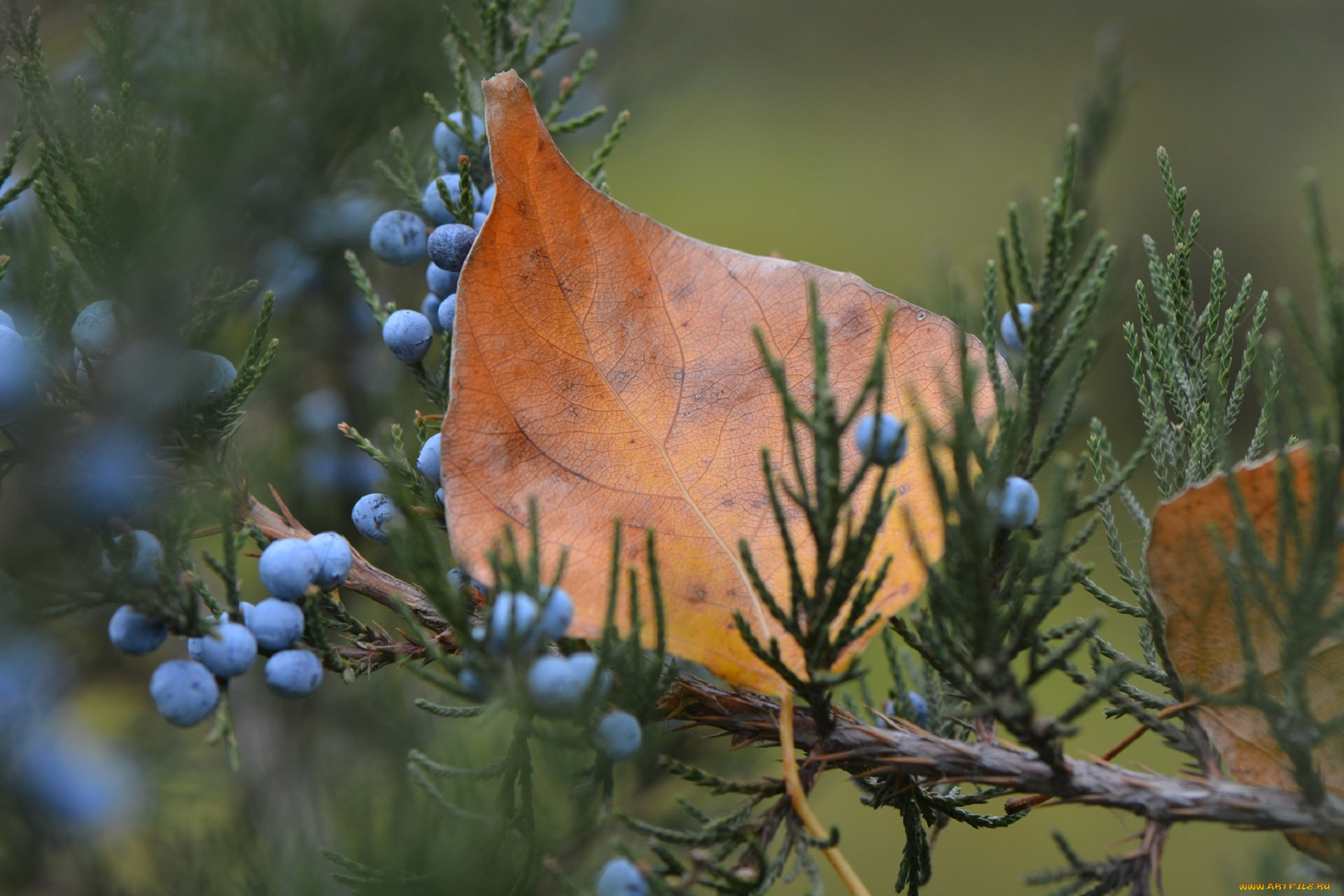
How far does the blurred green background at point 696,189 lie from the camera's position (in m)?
0.58

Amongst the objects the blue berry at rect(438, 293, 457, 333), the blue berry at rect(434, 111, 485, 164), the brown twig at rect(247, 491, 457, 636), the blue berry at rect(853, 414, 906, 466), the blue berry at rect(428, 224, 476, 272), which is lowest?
the brown twig at rect(247, 491, 457, 636)

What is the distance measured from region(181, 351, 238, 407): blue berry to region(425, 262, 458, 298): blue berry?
123 millimetres

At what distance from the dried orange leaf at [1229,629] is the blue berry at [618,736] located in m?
0.22

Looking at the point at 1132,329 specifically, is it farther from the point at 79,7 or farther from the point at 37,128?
the point at 79,7

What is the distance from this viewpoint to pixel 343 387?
36.0 inches

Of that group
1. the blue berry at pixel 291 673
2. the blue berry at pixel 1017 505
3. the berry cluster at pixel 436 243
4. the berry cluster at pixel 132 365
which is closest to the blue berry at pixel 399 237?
the berry cluster at pixel 436 243

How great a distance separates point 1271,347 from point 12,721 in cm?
63

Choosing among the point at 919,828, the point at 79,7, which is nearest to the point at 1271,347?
the point at 919,828

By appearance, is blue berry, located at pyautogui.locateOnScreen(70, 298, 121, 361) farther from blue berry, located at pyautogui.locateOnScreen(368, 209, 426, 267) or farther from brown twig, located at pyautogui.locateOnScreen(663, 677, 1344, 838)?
Result: brown twig, located at pyautogui.locateOnScreen(663, 677, 1344, 838)

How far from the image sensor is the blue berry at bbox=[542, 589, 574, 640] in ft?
1.10

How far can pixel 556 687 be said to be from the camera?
32 centimetres

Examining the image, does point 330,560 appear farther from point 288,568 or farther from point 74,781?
point 74,781

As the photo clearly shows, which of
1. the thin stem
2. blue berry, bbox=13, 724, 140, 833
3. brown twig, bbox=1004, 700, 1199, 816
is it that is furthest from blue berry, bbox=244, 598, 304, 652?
blue berry, bbox=13, 724, 140, 833

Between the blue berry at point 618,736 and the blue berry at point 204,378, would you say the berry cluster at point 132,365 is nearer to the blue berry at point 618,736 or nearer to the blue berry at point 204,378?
the blue berry at point 204,378
